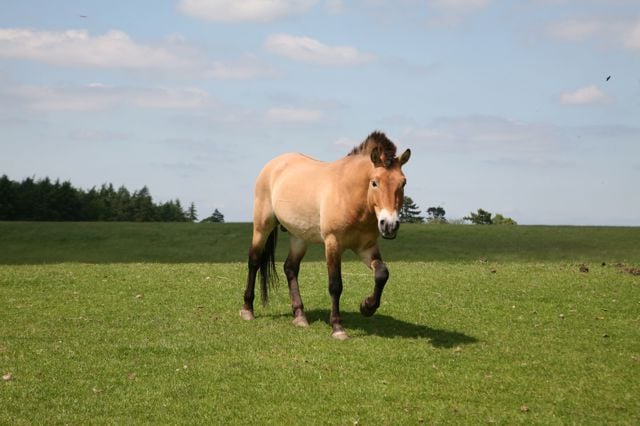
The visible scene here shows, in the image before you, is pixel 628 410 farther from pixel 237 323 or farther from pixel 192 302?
pixel 192 302

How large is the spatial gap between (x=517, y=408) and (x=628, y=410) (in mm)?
1522

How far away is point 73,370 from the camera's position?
10562mm

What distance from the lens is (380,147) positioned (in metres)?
11.3

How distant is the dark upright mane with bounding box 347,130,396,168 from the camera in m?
11.2

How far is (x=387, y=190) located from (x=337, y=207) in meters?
1.33

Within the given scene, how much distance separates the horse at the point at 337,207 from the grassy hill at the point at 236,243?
19.9 meters

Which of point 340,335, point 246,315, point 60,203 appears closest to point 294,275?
point 246,315

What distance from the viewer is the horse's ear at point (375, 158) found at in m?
11.1

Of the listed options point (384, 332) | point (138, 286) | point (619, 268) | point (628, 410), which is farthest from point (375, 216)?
point (619, 268)

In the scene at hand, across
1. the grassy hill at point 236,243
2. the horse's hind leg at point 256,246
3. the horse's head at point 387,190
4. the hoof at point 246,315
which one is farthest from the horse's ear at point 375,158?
the grassy hill at point 236,243

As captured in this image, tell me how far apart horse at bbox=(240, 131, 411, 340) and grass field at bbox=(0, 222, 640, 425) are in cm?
104

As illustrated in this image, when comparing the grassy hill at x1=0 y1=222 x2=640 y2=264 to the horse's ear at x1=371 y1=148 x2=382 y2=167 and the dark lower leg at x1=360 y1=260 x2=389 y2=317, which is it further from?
the horse's ear at x1=371 y1=148 x2=382 y2=167

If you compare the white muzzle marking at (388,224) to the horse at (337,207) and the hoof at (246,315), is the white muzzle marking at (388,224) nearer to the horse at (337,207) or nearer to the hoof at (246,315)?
the horse at (337,207)

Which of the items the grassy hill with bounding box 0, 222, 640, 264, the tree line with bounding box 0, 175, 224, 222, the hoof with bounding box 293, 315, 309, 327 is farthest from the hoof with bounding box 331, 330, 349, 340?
the tree line with bounding box 0, 175, 224, 222
